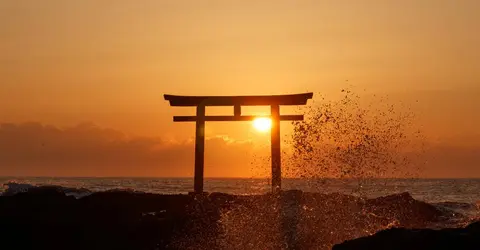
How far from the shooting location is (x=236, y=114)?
20344 mm

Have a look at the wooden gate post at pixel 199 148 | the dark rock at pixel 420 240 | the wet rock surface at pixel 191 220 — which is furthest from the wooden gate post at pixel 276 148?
the dark rock at pixel 420 240

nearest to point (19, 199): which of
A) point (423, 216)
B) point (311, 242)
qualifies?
point (311, 242)

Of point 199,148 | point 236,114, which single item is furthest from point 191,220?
point 236,114

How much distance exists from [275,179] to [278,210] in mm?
3250

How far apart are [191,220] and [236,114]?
6.03 meters

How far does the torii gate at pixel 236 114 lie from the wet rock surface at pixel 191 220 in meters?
1.91

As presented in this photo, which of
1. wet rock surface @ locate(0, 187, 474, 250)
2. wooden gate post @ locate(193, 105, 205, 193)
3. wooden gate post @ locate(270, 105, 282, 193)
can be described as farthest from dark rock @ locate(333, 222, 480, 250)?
wooden gate post @ locate(193, 105, 205, 193)

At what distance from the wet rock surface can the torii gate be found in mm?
1906

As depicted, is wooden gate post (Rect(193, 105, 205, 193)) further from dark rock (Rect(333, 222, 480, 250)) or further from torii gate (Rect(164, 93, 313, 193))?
dark rock (Rect(333, 222, 480, 250))

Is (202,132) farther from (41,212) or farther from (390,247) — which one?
(390,247)

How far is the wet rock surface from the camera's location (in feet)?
44.0

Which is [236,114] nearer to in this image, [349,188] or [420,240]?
[420,240]

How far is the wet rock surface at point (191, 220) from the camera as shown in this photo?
44.0ft

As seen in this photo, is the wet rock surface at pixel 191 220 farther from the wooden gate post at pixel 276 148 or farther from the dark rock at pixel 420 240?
the dark rock at pixel 420 240
